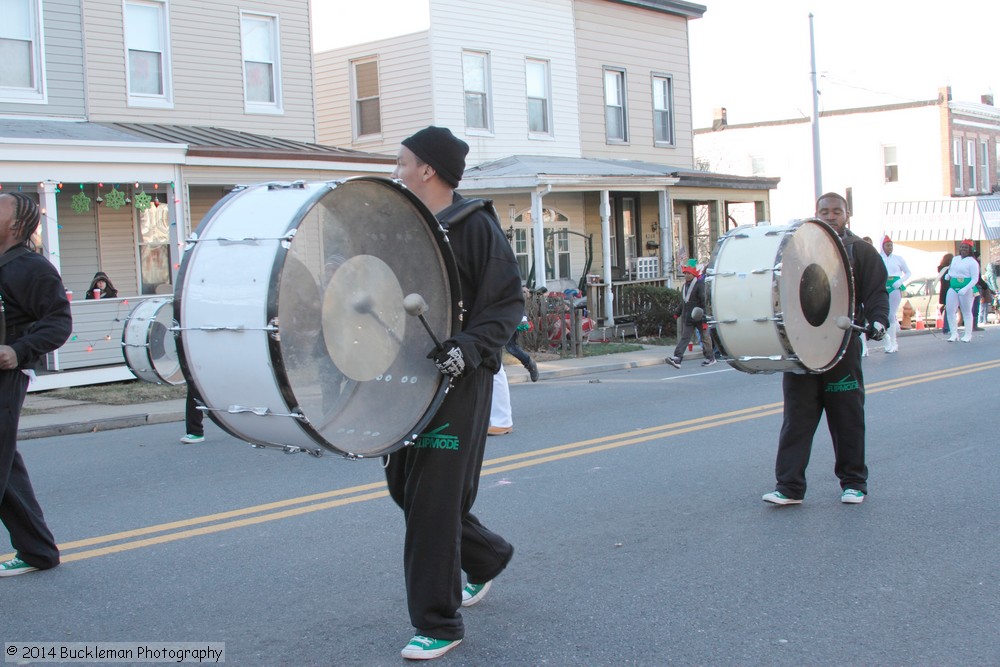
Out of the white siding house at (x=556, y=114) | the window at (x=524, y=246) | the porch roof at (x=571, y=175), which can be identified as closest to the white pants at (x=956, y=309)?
the white siding house at (x=556, y=114)

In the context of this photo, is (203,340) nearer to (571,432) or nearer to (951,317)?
(571,432)

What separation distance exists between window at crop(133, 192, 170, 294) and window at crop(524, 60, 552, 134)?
30.0ft

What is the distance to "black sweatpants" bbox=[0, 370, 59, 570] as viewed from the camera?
5.06 meters

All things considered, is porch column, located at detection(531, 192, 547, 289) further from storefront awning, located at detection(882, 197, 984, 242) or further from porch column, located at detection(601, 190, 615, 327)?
storefront awning, located at detection(882, 197, 984, 242)

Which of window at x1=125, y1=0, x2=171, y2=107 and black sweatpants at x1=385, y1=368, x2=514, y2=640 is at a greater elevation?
window at x1=125, y1=0, x2=171, y2=107

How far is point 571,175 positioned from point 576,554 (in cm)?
1667

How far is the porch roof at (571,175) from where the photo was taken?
21.1 metres

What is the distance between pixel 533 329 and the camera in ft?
62.7

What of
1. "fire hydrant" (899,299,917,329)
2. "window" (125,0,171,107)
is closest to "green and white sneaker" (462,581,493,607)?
A: "window" (125,0,171,107)

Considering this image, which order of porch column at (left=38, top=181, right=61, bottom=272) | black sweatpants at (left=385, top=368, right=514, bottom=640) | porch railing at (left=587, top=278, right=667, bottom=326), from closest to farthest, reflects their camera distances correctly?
1. black sweatpants at (left=385, top=368, right=514, bottom=640)
2. porch column at (left=38, top=181, right=61, bottom=272)
3. porch railing at (left=587, top=278, right=667, bottom=326)

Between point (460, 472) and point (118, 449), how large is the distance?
6.91m

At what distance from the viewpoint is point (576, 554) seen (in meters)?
5.73

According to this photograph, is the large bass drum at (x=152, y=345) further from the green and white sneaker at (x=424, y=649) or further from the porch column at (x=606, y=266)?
the porch column at (x=606, y=266)

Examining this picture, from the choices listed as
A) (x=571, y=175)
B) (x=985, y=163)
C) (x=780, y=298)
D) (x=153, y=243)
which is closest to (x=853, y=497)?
(x=780, y=298)
